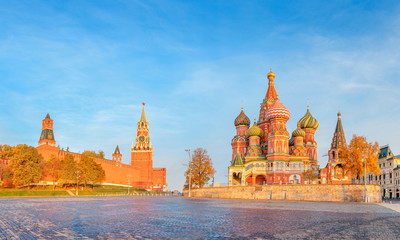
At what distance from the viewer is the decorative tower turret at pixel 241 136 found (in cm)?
7931

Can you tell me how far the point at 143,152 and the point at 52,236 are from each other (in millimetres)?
140608

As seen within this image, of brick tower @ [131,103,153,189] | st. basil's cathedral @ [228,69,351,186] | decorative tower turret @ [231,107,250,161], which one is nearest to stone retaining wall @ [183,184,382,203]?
st. basil's cathedral @ [228,69,351,186]

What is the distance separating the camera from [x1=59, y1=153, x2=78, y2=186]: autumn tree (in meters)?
74.2

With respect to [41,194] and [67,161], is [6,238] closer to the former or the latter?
[41,194]

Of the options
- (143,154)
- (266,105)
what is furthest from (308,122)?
(143,154)

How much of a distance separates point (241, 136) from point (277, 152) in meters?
14.4

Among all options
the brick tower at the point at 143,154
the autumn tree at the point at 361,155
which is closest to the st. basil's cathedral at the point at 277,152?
the autumn tree at the point at 361,155

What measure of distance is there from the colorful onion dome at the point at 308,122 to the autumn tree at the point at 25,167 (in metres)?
58.9

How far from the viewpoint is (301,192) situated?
4634 centimetres

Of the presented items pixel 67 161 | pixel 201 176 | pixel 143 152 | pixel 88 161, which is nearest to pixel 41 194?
pixel 67 161

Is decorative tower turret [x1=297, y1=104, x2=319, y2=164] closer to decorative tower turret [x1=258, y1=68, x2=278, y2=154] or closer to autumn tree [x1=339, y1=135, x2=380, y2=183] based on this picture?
decorative tower turret [x1=258, y1=68, x2=278, y2=154]

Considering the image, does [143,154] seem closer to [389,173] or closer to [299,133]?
[299,133]

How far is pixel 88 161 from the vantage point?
81.9 metres

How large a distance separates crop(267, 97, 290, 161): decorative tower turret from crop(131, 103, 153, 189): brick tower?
81.9 m
